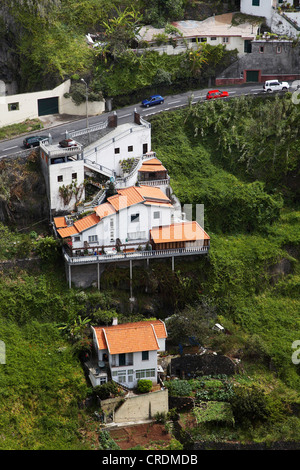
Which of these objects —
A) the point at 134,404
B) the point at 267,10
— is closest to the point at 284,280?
the point at 134,404

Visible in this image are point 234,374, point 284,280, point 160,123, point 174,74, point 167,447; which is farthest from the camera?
point 174,74

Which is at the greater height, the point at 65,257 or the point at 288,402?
the point at 65,257

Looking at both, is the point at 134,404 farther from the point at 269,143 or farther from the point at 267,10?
the point at 267,10

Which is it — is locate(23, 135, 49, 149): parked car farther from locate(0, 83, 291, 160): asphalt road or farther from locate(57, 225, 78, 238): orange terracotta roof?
locate(57, 225, 78, 238): orange terracotta roof

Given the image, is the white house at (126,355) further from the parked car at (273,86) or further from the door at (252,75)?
the door at (252,75)

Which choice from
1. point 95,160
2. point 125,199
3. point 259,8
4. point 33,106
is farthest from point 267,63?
point 125,199

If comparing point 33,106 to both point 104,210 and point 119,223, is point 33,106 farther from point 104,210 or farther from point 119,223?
point 119,223

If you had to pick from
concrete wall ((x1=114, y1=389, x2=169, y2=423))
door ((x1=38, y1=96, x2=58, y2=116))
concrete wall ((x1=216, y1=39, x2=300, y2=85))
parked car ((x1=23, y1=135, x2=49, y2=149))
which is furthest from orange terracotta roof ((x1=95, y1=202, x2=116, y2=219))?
concrete wall ((x1=216, y1=39, x2=300, y2=85))
